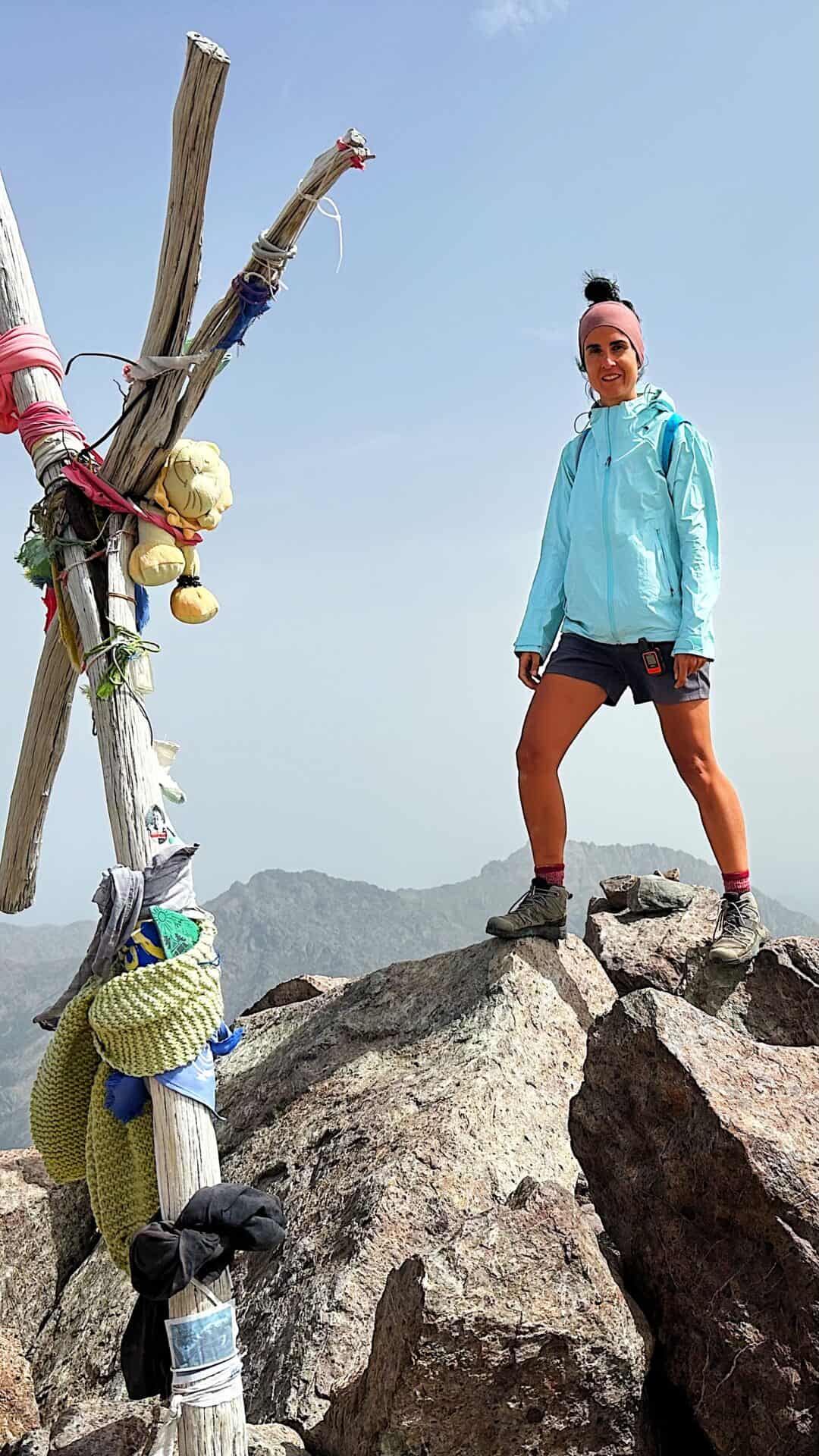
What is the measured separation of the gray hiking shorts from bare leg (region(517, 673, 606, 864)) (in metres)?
0.06

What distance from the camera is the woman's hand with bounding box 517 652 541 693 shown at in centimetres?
541

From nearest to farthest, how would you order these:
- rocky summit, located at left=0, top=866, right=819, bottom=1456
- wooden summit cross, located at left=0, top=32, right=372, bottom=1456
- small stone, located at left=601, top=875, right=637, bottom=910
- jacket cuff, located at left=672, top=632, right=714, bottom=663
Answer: rocky summit, located at left=0, top=866, right=819, bottom=1456, wooden summit cross, located at left=0, top=32, right=372, bottom=1456, jacket cuff, located at left=672, top=632, right=714, bottom=663, small stone, located at left=601, top=875, right=637, bottom=910

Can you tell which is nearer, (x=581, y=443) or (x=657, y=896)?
(x=581, y=443)

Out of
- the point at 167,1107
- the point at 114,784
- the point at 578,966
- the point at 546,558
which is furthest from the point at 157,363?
the point at 578,966

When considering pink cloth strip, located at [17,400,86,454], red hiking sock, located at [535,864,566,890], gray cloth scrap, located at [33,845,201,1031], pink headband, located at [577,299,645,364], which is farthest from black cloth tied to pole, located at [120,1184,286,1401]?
pink headband, located at [577,299,645,364]

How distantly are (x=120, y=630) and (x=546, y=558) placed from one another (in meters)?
2.67

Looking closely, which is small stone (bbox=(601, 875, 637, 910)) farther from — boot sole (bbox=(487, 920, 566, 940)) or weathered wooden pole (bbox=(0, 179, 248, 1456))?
weathered wooden pole (bbox=(0, 179, 248, 1456))

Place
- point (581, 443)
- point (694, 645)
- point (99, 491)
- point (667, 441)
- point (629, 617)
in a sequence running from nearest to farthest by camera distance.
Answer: point (99, 491) → point (694, 645) → point (629, 617) → point (667, 441) → point (581, 443)

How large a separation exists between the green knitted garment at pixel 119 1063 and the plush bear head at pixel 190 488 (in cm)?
128

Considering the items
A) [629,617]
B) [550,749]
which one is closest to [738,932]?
[550,749]

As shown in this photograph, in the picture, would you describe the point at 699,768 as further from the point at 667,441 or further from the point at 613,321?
the point at 613,321

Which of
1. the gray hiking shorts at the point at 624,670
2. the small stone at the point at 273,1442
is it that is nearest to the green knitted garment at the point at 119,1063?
the small stone at the point at 273,1442

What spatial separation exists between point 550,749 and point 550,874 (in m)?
0.59

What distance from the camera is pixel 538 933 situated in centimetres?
521
